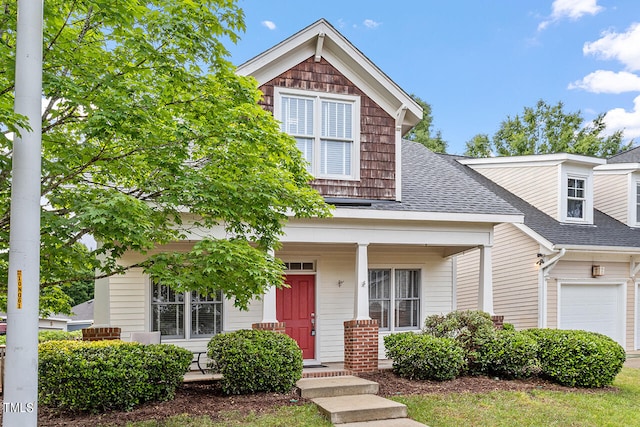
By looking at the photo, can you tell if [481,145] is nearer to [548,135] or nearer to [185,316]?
[548,135]

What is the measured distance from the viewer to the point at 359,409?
7285mm

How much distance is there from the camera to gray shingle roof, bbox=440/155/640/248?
13.8 m

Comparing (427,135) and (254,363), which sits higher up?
(427,135)

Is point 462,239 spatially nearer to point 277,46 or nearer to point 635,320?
point 277,46

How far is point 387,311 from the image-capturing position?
12594 millimetres

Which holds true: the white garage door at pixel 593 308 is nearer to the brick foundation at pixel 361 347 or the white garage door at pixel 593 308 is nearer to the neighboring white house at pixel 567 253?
the neighboring white house at pixel 567 253

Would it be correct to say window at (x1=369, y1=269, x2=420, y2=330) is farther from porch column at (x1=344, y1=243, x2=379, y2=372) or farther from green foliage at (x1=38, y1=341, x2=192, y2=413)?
green foliage at (x1=38, y1=341, x2=192, y2=413)

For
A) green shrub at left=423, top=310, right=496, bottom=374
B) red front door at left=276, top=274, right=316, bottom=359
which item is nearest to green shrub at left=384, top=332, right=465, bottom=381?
green shrub at left=423, top=310, right=496, bottom=374

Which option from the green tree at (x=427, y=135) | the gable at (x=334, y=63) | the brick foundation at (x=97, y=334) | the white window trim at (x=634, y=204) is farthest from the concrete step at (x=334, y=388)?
the green tree at (x=427, y=135)

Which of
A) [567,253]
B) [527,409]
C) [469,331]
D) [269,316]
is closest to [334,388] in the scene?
[269,316]

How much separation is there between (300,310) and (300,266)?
1000 mm

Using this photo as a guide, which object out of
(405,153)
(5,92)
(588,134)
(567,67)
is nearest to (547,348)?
(405,153)

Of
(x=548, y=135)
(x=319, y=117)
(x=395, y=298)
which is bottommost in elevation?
(x=395, y=298)

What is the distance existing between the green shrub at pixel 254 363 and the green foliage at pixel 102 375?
0.78 m
